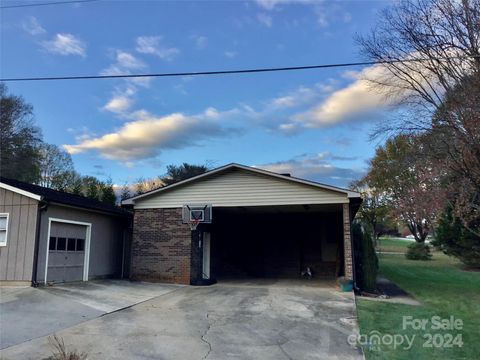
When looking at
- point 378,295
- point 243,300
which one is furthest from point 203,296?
point 378,295

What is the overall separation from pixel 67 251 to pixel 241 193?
21.0ft

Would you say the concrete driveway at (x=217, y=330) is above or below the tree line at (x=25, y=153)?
below

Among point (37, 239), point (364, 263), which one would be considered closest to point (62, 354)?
point (37, 239)

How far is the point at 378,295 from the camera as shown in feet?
45.8

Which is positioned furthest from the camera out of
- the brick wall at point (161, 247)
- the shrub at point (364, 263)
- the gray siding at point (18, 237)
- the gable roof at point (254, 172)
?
the brick wall at point (161, 247)

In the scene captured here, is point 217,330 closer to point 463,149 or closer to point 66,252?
point 463,149

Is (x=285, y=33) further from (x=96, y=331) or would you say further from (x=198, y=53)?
(x=96, y=331)

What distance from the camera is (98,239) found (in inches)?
660

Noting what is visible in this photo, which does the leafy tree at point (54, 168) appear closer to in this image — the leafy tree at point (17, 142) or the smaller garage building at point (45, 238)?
the leafy tree at point (17, 142)

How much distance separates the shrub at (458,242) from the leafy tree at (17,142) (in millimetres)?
31045

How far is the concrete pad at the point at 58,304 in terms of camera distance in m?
8.64

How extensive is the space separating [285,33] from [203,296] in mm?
8243

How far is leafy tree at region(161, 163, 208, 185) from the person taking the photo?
42.0m

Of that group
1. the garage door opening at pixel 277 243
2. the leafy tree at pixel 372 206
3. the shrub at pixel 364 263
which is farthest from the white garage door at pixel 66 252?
the leafy tree at pixel 372 206
